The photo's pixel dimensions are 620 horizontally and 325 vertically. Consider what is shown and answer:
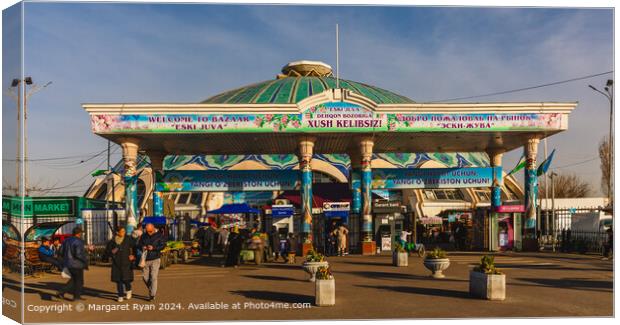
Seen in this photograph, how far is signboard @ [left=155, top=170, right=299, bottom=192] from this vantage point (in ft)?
87.0

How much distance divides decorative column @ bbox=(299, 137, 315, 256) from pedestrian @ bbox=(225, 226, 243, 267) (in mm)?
5199

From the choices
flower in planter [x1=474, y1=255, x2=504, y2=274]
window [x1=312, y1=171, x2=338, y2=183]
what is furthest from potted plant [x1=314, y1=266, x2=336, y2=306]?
window [x1=312, y1=171, x2=338, y2=183]

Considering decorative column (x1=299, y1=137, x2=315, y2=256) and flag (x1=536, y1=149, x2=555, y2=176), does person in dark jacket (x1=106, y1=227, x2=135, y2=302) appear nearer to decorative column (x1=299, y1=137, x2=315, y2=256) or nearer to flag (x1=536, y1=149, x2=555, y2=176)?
decorative column (x1=299, y1=137, x2=315, y2=256)

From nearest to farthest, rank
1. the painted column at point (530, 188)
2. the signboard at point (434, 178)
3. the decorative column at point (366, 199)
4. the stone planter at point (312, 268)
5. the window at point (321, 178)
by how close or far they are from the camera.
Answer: the stone planter at point (312, 268) < the decorative column at point (366, 199) < the painted column at point (530, 188) < the signboard at point (434, 178) < the window at point (321, 178)

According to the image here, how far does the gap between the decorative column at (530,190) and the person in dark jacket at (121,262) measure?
18562mm

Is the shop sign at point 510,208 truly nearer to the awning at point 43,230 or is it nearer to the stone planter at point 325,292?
the stone planter at point 325,292

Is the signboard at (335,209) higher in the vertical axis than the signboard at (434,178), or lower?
lower

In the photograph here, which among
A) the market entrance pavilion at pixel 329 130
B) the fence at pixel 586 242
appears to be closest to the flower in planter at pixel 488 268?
the market entrance pavilion at pixel 329 130

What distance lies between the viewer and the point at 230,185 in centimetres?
2662

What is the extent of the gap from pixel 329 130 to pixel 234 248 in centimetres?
700

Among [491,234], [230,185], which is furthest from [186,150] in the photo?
[491,234]

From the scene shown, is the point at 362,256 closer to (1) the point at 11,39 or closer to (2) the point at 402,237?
(2) the point at 402,237

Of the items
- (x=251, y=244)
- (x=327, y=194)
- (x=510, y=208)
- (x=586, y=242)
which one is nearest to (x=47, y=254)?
(x=251, y=244)

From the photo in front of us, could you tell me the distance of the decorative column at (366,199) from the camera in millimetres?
24859
